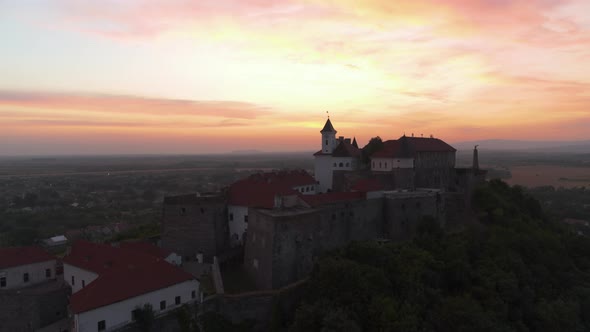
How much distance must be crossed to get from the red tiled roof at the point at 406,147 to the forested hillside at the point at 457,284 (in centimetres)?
871

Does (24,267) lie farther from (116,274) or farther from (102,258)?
(116,274)

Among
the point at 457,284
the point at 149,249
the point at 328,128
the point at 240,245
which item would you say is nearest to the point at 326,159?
the point at 328,128

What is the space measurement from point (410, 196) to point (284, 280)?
46.9ft

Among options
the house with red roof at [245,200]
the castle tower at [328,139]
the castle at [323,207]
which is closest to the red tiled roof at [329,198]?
the castle at [323,207]

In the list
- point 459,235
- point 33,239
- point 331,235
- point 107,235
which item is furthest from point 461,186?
point 33,239

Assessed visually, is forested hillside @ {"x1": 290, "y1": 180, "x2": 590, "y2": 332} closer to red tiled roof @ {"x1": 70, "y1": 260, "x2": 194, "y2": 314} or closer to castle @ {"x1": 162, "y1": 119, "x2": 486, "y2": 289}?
castle @ {"x1": 162, "y1": 119, "x2": 486, "y2": 289}

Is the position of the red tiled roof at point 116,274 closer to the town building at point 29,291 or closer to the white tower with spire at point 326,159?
the town building at point 29,291

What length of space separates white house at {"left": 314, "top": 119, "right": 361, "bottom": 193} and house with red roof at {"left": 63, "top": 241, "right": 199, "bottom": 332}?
21.9 m

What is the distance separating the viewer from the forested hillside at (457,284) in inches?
881

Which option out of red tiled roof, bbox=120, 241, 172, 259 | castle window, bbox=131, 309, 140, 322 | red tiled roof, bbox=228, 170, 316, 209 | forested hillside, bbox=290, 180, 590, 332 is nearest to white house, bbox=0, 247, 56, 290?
red tiled roof, bbox=120, 241, 172, 259

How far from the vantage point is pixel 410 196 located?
33.9 meters

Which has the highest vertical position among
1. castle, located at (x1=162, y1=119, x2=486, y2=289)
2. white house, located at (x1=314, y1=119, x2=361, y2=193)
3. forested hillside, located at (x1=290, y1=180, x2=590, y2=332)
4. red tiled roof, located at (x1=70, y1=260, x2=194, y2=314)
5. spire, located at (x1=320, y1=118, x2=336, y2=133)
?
spire, located at (x1=320, y1=118, x2=336, y2=133)

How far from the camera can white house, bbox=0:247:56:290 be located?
24.9m

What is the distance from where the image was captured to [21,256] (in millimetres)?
26016
